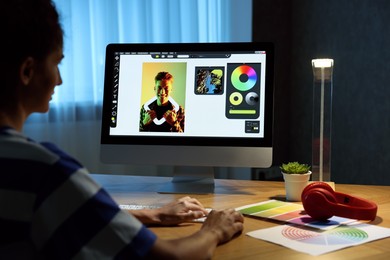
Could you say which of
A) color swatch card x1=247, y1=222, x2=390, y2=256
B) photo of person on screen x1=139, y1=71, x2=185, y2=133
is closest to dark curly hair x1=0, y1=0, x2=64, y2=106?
color swatch card x1=247, y1=222, x2=390, y2=256

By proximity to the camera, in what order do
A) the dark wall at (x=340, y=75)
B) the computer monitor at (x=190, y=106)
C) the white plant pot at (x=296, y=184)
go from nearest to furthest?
the white plant pot at (x=296, y=184) < the computer monitor at (x=190, y=106) < the dark wall at (x=340, y=75)

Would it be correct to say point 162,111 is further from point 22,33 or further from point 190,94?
point 22,33

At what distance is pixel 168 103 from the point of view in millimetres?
1665

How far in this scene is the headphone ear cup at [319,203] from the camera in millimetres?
1249

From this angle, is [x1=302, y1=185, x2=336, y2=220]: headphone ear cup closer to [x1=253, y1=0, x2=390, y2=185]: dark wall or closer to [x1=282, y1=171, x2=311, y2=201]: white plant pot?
[x1=282, y1=171, x2=311, y2=201]: white plant pot

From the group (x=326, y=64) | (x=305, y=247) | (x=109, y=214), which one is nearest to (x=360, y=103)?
(x=326, y=64)

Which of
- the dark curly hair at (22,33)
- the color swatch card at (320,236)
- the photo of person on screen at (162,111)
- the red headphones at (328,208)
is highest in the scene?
the dark curly hair at (22,33)

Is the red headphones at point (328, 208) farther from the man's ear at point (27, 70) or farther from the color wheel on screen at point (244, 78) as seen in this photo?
the man's ear at point (27, 70)

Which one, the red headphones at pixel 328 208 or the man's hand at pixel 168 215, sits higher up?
the red headphones at pixel 328 208

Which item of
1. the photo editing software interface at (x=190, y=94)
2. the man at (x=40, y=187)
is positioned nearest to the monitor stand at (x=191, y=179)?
the photo editing software interface at (x=190, y=94)

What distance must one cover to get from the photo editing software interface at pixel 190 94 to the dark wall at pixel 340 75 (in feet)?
4.62

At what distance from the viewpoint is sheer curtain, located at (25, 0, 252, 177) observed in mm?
2809

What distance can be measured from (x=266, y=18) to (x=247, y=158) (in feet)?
6.23

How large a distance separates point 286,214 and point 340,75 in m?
1.84
